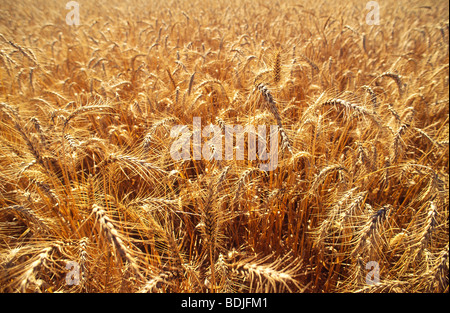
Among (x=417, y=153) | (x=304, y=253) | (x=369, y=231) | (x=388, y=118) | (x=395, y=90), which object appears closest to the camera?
(x=369, y=231)

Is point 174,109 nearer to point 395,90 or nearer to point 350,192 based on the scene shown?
point 350,192

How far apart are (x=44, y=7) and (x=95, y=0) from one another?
1949mm

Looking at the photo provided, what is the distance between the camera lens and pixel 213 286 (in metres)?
1.13

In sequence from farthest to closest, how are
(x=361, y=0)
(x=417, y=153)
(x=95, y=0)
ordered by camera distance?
(x=95, y=0), (x=361, y=0), (x=417, y=153)

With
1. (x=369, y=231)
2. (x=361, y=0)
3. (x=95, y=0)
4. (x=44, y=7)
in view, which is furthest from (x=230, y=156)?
(x=95, y=0)

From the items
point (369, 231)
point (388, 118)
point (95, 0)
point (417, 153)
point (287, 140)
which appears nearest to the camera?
point (369, 231)

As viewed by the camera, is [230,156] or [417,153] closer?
[230,156]

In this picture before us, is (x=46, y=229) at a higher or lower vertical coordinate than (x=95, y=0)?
lower

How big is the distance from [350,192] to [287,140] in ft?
1.48

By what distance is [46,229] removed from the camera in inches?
48.7
